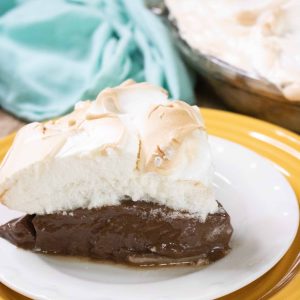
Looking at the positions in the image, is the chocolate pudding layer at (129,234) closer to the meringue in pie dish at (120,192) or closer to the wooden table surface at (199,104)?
the meringue in pie dish at (120,192)

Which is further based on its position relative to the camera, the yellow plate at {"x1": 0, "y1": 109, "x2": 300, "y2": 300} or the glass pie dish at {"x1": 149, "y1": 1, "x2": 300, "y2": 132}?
A: the glass pie dish at {"x1": 149, "y1": 1, "x2": 300, "y2": 132}

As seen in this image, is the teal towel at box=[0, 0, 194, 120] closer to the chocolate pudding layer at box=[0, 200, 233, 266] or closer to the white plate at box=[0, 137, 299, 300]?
the white plate at box=[0, 137, 299, 300]

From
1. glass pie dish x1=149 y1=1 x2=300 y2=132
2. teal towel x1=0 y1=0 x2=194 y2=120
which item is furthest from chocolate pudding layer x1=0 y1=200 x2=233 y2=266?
teal towel x1=0 y1=0 x2=194 y2=120

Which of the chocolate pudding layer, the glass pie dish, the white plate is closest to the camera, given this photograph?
the white plate

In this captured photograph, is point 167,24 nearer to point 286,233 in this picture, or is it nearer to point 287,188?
point 287,188

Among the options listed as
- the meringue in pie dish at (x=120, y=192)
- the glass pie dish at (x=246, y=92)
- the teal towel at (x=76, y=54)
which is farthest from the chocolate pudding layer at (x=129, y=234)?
the teal towel at (x=76, y=54)

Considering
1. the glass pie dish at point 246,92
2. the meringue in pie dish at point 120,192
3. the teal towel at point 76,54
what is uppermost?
the meringue in pie dish at point 120,192
